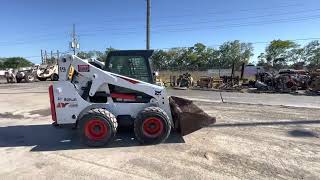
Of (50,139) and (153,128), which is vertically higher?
(153,128)

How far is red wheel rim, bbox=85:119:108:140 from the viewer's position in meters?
7.42

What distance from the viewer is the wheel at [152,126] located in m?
7.46

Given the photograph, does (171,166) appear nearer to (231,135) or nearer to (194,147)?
(194,147)

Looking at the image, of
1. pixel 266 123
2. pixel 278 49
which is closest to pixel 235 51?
pixel 278 49

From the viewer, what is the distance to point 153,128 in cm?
753

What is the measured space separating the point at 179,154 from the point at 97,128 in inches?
77.4

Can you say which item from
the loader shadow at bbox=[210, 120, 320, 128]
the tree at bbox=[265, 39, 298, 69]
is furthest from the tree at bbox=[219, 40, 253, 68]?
the loader shadow at bbox=[210, 120, 320, 128]

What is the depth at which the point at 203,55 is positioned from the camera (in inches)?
4328

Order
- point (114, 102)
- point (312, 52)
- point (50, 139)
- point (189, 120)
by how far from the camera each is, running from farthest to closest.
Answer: point (312, 52)
point (50, 139)
point (114, 102)
point (189, 120)

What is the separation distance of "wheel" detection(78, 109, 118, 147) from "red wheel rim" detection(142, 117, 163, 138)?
2.28 feet

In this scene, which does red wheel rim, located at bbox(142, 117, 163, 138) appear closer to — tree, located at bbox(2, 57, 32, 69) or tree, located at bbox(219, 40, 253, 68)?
tree, located at bbox(219, 40, 253, 68)

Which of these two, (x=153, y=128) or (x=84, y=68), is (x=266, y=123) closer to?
(x=153, y=128)

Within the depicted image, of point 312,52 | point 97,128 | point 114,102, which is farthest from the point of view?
point 312,52

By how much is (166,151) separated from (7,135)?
459 centimetres
